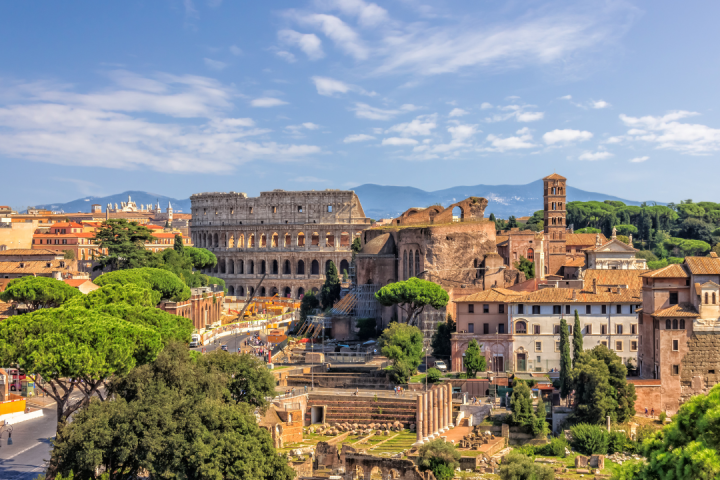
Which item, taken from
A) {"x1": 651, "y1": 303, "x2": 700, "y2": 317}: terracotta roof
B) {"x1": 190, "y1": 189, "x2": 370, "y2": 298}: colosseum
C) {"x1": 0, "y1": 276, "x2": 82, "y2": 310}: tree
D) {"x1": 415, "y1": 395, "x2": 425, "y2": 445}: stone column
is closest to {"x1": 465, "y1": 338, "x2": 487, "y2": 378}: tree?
{"x1": 415, "y1": 395, "x2": 425, "y2": 445}: stone column

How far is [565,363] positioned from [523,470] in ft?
45.0

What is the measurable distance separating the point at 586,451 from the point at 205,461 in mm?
17880

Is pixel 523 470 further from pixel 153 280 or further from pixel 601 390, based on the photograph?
pixel 153 280

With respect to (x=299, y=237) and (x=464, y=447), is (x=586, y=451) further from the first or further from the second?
(x=299, y=237)

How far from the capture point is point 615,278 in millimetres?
52844

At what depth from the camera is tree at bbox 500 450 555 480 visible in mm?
28938

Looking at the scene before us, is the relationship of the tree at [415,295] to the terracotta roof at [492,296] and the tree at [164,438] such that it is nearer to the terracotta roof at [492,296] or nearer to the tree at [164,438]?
the terracotta roof at [492,296]

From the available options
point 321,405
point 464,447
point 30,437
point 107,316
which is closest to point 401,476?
point 464,447

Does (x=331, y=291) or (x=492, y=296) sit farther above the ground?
(x=331, y=291)

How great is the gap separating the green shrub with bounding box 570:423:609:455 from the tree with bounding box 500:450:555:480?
21.3 feet

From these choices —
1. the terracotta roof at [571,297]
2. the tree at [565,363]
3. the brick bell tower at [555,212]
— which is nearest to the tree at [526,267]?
the terracotta roof at [571,297]

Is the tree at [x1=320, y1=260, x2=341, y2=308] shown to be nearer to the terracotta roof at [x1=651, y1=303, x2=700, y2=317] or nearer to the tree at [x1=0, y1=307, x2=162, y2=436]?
the terracotta roof at [x1=651, y1=303, x2=700, y2=317]

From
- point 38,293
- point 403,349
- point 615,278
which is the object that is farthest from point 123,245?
point 615,278

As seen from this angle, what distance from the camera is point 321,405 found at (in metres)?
44.1
